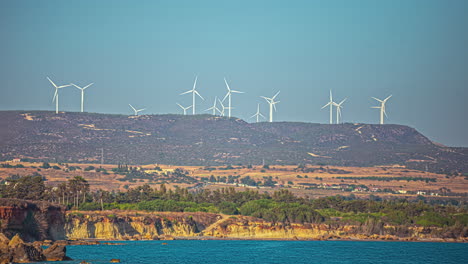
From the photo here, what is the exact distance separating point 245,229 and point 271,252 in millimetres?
26394

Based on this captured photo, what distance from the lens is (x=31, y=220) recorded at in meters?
96.6

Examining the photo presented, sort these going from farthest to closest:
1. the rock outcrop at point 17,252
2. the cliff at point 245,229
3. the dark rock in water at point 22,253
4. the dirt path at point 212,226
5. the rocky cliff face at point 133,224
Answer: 1. the dirt path at point 212,226
2. the cliff at point 245,229
3. the rocky cliff face at point 133,224
4. the dark rock in water at point 22,253
5. the rock outcrop at point 17,252

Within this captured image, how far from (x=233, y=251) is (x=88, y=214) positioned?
2601 cm

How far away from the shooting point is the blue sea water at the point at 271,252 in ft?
288

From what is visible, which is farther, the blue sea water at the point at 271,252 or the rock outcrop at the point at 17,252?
the blue sea water at the point at 271,252

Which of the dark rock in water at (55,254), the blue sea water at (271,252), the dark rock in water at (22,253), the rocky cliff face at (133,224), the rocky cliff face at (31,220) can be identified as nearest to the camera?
the dark rock in water at (22,253)

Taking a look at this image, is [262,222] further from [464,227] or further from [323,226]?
[464,227]

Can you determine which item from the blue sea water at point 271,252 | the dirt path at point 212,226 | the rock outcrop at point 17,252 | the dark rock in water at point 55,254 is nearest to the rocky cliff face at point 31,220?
the blue sea water at point 271,252

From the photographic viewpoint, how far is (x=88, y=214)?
117562 millimetres

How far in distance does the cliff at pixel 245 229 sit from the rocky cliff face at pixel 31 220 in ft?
50.8

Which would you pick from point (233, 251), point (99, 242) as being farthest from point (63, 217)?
point (233, 251)

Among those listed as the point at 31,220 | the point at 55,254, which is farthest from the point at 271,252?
the point at 55,254

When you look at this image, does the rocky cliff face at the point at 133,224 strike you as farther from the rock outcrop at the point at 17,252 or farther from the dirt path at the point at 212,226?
the rock outcrop at the point at 17,252

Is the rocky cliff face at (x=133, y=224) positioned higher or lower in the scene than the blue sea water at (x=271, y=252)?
higher
